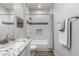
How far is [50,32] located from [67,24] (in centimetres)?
221

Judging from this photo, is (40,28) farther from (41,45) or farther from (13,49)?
(13,49)

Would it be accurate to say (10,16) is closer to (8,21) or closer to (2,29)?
(8,21)

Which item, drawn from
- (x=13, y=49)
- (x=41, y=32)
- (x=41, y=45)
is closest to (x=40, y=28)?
(x=41, y=32)

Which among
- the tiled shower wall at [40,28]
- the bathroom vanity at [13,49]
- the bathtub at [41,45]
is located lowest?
the bathtub at [41,45]

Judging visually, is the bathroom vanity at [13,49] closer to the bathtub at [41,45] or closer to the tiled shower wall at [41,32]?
the bathtub at [41,45]

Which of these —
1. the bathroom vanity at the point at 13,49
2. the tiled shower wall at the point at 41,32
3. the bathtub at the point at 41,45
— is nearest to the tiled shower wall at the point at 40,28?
the tiled shower wall at the point at 41,32

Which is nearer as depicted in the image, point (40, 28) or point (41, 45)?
point (41, 45)

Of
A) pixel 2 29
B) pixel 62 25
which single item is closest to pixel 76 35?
pixel 62 25

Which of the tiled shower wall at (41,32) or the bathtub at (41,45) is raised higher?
the tiled shower wall at (41,32)

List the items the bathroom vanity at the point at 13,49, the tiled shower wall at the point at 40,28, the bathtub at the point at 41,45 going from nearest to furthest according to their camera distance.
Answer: the bathroom vanity at the point at 13,49
the bathtub at the point at 41,45
the tiled shower wall at the point at 40,28

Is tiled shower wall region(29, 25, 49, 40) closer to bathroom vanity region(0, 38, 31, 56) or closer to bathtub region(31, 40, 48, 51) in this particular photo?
bathtub region(31, 40, 48, 51)

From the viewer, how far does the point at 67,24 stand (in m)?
2.06

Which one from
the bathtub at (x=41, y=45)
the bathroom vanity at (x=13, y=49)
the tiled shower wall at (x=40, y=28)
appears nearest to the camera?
the bathroom vanity at (x=13, y=49)

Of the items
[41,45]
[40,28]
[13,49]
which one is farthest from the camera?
[40,28]
